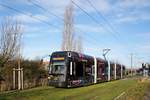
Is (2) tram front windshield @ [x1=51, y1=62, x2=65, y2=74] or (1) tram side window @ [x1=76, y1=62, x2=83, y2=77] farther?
(1) tram side window @ [x1=76, y1=62, x2=83, y2=77]

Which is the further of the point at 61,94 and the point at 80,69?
the point at 80,69

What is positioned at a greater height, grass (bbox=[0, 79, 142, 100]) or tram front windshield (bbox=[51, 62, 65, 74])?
tram front windshield (bbox=[51, 62, 65, 74])

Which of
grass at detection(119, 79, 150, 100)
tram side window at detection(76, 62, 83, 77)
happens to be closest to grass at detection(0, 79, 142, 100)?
grass at detection(119, 79, 150, 100)

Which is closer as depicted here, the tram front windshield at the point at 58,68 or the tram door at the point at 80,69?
the tram front windshield at the point at 58,68

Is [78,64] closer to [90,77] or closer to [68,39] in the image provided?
[90,77]

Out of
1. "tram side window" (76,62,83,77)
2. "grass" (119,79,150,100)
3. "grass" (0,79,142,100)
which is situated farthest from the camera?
"tram side window" (76,62,83,77)

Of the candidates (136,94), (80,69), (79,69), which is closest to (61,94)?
(136,94)

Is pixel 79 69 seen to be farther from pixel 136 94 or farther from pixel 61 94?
pixel 136 94

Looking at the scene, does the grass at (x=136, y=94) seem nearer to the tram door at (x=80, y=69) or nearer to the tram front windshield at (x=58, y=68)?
the tram door at (x=80, y=69)

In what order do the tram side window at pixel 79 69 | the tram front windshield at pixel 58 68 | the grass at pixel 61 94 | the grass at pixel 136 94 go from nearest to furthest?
the grass at pixel 136 94 < the grass at pixel 61 94 < the tram front windshield at pixel 58 68 < the tram side window at pixel 79 69

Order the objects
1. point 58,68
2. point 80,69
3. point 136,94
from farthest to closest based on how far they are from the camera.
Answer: point 80,69 < point 58,68 < point 136,94

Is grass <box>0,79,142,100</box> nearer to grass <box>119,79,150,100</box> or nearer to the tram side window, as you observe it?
grass <box>119,79,150,100</box>

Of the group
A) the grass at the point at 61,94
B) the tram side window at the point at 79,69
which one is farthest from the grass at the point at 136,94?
the tram side window at the point at 79,69

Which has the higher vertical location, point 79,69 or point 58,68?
point 58,68
